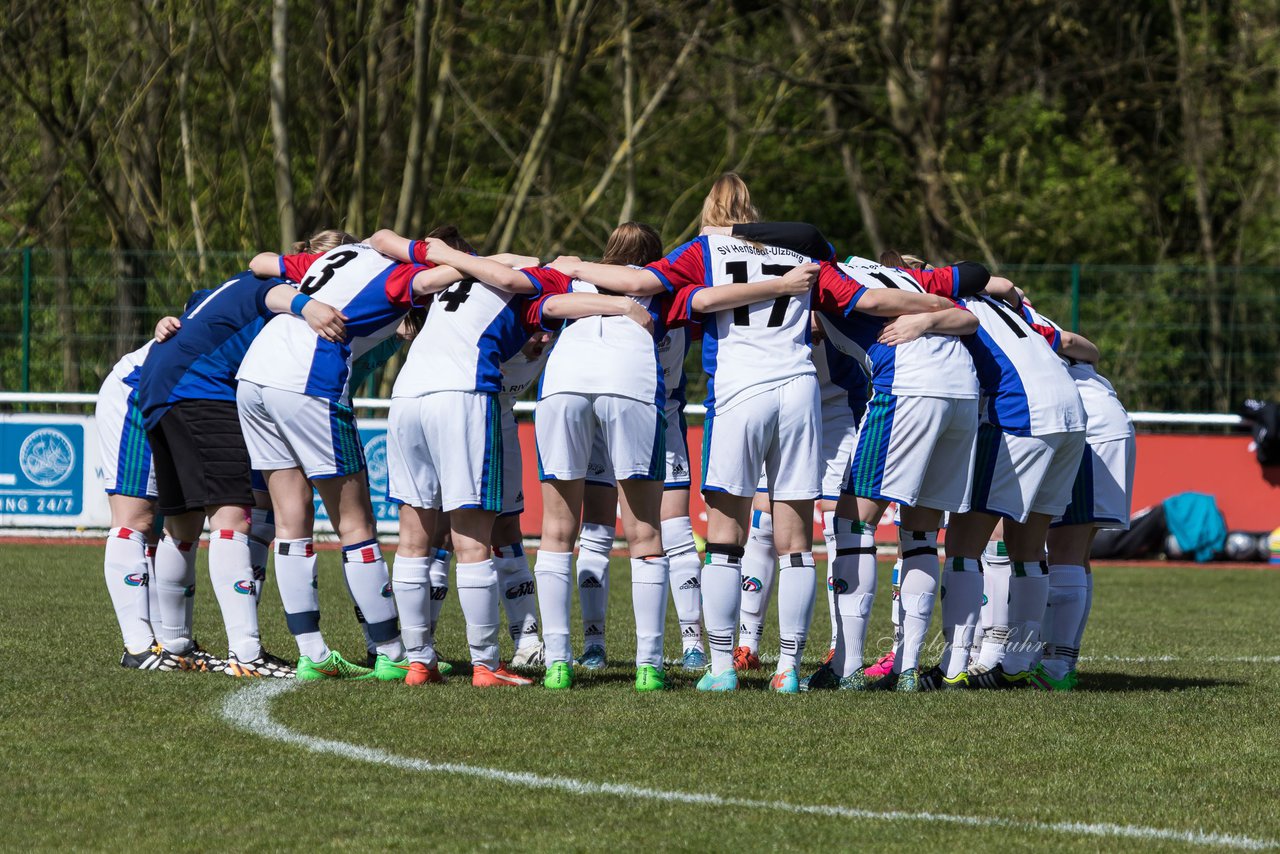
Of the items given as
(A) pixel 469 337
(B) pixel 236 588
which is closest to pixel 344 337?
(A) pixel 469 337

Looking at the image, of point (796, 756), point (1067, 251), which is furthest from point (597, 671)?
point (1067, 251)

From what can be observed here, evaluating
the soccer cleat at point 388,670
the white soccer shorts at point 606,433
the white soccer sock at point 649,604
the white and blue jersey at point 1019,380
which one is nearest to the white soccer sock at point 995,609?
the white and blue jersey at point 1019,380

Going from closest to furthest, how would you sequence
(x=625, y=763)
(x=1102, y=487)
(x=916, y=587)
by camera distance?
(x=625, y=763) → (x=916, y=587) → (x=1102, y=487)

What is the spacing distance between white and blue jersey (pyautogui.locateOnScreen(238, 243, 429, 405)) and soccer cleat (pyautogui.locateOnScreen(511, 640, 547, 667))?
5.23ft

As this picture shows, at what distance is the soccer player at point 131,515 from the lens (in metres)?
7.13

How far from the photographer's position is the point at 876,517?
6.92 m

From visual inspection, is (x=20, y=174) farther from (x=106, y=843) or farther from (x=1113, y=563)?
(x=106, y=843)

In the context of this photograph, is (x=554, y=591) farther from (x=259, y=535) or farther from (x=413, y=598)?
(x=259, y=535)

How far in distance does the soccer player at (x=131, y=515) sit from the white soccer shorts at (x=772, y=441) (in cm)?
251

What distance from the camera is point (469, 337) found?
6410 millimetres

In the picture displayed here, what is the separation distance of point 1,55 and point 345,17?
13.3 ft

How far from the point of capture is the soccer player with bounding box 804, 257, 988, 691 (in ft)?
21.4

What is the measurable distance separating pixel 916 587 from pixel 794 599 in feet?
1.81

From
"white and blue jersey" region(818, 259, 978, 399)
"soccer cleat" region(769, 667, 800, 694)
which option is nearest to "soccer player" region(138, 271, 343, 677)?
"soccer cleat" region(769, 667, 800, 694)
